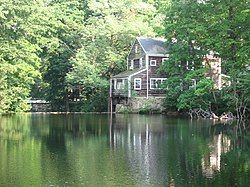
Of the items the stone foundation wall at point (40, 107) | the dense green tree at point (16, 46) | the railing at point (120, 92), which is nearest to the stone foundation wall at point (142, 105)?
the railing at point (120, 92)

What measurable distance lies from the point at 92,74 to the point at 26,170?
36.4 m

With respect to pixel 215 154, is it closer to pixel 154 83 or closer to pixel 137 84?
pixel 137 84

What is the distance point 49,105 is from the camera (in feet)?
189

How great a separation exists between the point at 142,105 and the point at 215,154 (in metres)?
30.7

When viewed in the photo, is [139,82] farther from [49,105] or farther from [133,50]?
[49,105]

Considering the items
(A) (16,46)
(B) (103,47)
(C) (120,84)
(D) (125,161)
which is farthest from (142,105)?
(D) (125,161)

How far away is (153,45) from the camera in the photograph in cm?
4797

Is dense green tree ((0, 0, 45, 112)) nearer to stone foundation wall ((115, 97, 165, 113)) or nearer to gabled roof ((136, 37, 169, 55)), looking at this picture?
stone foundation wall ((115, 97, 165, 113))

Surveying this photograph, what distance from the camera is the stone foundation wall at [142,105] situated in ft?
147

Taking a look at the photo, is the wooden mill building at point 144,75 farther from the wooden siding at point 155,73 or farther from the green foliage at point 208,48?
the green foliage at point 208,48

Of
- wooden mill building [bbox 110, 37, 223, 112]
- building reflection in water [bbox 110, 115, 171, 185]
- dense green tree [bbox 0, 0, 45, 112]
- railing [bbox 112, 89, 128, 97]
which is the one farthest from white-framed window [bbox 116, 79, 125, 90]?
building reflection in water [bbox 110, 115, 171, 185]

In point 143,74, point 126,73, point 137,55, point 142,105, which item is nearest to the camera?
point 142,105

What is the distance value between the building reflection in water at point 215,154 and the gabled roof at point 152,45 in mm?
27126

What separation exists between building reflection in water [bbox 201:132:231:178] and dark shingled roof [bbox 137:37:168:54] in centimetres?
2715
